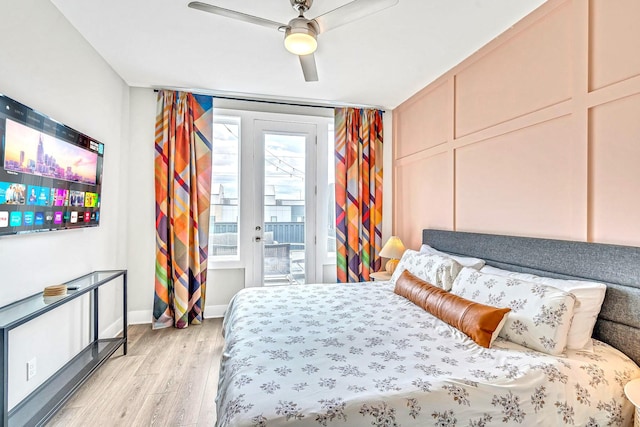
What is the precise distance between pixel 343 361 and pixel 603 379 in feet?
3.90

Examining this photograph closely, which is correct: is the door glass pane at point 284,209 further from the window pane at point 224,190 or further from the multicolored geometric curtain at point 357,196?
the multicolored geometric curtain at point 357,196

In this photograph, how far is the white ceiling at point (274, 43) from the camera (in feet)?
7.02

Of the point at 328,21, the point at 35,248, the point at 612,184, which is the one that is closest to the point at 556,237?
the point at 612,184

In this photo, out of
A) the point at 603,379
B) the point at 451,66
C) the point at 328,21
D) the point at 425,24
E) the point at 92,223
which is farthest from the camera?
the point at 451,66

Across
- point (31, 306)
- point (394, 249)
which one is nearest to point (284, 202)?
point (394, 249)

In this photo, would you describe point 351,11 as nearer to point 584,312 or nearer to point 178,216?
point 584,312

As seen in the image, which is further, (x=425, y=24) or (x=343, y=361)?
(x=425, y=24)

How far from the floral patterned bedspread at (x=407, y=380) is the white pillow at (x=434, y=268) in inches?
23.5

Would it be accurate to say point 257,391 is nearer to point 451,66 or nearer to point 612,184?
point 612,184

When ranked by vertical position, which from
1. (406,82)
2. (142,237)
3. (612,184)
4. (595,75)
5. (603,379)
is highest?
(406,82)

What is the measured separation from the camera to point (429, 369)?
1.41 meters

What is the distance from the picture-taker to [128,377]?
238cm

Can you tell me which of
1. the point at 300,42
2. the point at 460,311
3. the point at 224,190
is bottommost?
the point at 460,311

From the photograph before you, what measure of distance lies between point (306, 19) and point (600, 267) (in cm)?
225
